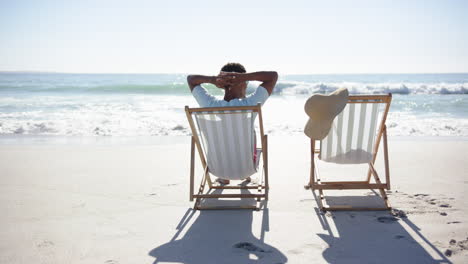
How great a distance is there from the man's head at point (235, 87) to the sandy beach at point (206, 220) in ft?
3.40

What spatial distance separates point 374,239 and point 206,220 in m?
1.29

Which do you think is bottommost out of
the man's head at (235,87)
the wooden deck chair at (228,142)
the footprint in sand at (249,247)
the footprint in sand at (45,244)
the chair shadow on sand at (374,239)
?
the footprint in sand at (45,244)

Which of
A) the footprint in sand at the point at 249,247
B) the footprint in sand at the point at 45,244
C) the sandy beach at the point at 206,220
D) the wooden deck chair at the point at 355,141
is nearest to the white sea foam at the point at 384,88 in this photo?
the sandy beach at the point at 206,220

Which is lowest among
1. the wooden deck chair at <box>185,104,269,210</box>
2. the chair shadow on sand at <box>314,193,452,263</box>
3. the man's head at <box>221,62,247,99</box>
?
the chair shadow on sand at <box>314,193,452,263</box>

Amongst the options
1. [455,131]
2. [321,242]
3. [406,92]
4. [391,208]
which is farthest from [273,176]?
[406,92]

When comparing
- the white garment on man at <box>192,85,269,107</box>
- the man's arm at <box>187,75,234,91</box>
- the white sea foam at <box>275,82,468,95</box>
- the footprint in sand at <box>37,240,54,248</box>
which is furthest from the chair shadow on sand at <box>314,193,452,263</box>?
the white sea foam at <box>275,82,468,95</box>

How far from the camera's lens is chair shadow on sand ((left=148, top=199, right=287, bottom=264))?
2.50 m

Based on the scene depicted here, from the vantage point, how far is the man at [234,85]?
3.42 m

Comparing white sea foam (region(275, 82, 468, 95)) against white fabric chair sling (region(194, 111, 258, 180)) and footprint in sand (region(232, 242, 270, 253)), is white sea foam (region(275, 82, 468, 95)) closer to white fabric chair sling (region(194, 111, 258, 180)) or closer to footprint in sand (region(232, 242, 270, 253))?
white fabric chair sling (region(194, 111, 258, 180))

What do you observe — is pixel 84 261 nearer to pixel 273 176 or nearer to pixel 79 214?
pixel 79 214

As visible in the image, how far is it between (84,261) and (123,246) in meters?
0.29

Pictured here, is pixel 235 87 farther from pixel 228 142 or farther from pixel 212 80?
pixel 228 142

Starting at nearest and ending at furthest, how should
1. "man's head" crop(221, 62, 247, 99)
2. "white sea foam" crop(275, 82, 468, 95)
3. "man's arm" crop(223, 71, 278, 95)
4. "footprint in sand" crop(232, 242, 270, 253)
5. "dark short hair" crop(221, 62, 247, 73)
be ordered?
1. "footprint in sand" crop(232, 242, 270, 253)
2. "man's arm" crop(223, 71, 278, 95)
3. "man's head" crop(221, 62, 247, 99)
4. "dark short hair" crop(221, 62, 247, 73)
5. "white sea foam" crop(275, 82, 468, 95)

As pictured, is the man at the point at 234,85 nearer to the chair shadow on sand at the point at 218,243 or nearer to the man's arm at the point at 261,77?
the man's arm at the point at 261,77
